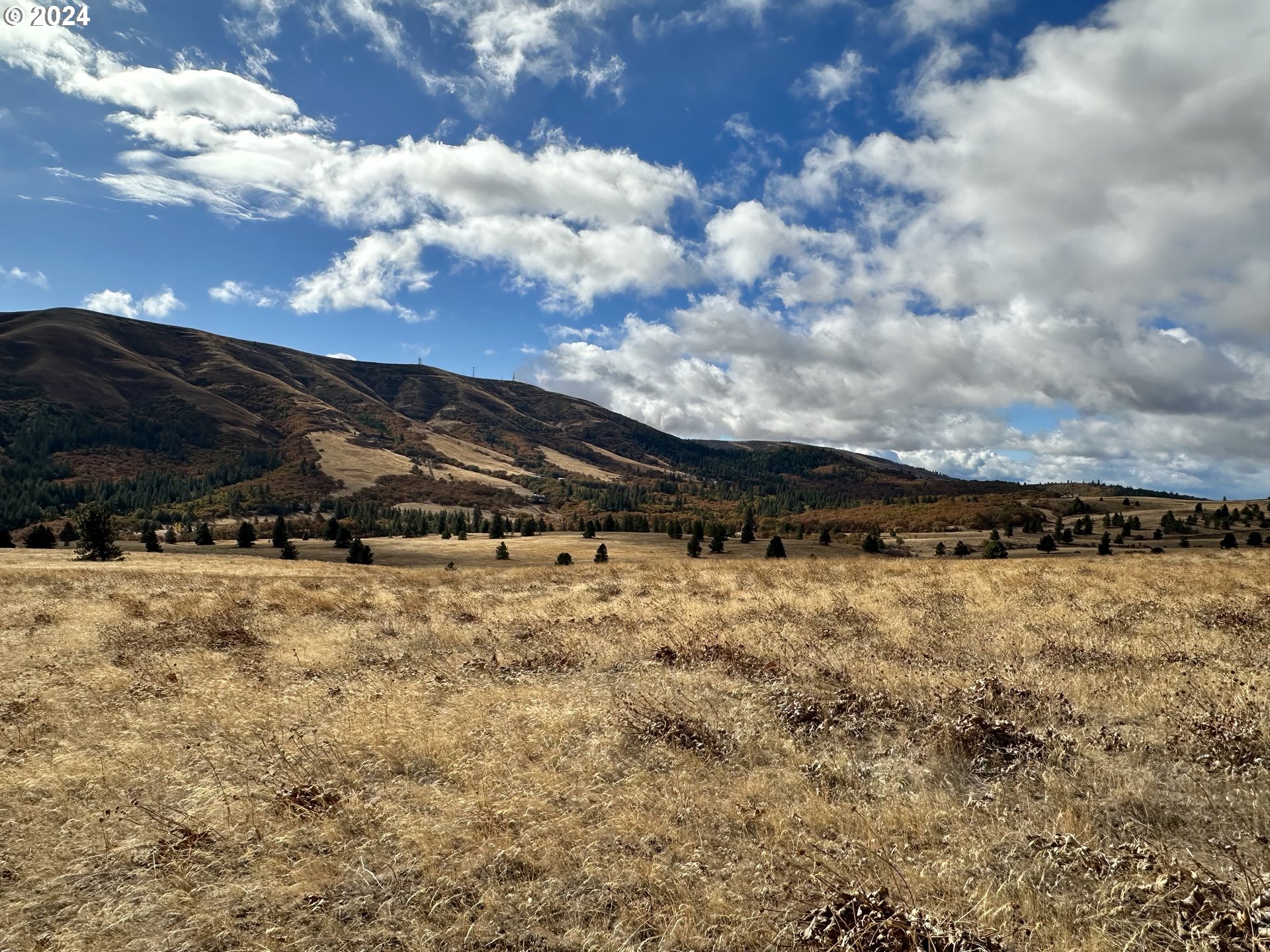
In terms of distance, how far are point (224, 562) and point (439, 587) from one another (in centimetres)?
3989

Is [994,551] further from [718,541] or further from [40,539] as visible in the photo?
[40,539]

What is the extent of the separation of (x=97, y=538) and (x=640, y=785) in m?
58.3

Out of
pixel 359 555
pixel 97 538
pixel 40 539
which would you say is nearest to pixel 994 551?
pixel 359 555

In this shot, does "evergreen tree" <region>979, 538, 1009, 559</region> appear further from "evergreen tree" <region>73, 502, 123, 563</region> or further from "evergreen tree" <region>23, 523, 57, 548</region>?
"evergreen tree" <region>23, 523, 57, 548</region>

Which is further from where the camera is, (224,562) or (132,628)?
(224,562)

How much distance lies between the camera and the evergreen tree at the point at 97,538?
47125 millimetres

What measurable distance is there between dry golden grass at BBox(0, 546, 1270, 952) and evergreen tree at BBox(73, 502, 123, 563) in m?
40.7

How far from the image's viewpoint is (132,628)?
16.6m

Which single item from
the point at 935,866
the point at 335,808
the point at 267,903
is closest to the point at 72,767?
the point at 335,808

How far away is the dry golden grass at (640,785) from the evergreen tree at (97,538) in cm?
4073

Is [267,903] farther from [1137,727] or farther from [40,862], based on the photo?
[1137,727]

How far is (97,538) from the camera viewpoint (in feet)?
156

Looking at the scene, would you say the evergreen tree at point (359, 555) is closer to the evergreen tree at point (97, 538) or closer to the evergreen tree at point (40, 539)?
the evergreen tree at point (97, 538)

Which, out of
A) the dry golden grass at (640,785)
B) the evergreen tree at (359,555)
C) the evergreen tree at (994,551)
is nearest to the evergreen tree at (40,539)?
the evergreen tree at (359,555)
